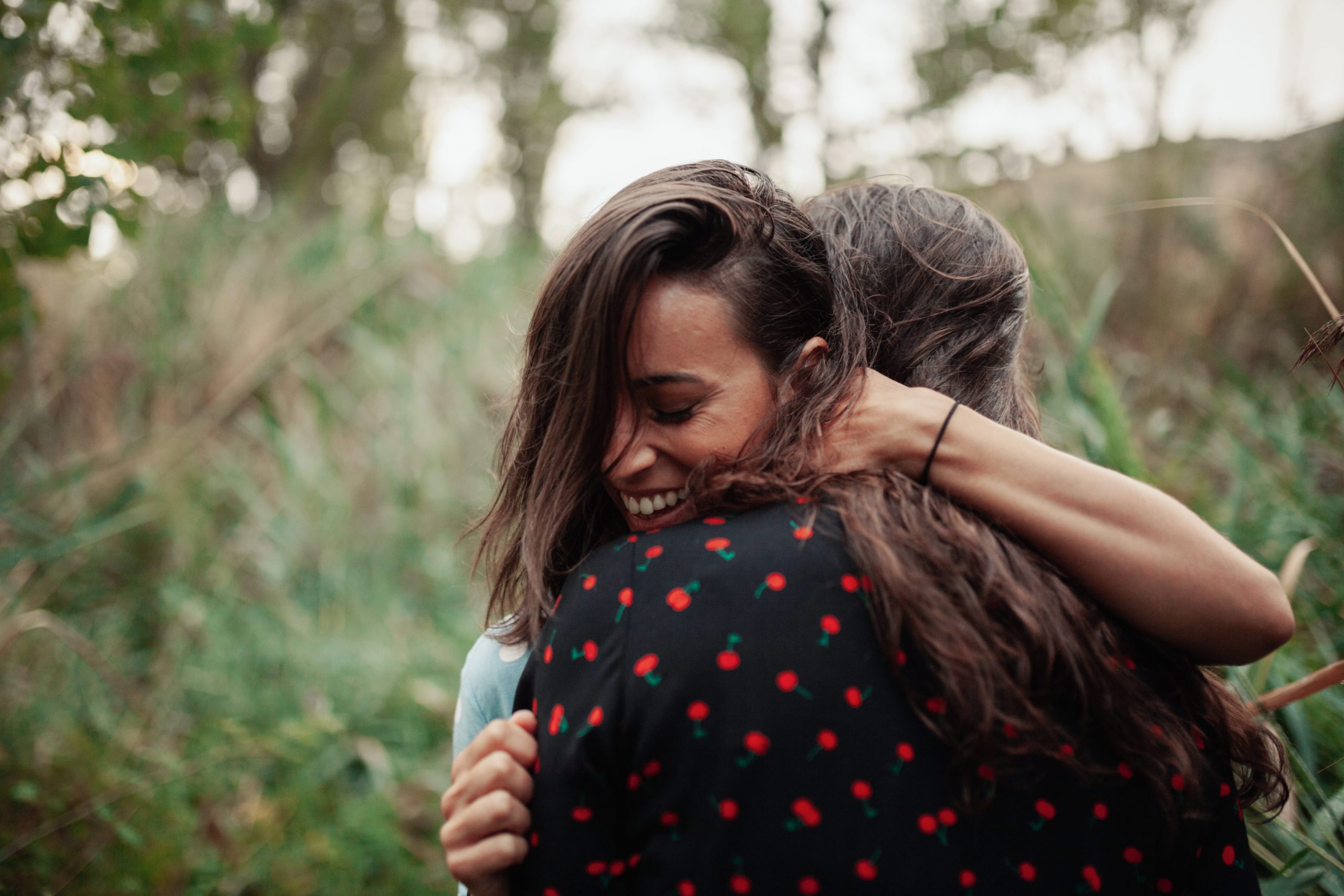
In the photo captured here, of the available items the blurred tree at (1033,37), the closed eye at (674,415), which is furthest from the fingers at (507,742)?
the blurred tree at (1033,37)

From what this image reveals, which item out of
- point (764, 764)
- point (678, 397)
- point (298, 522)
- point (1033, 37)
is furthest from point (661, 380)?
point (1033, 37)

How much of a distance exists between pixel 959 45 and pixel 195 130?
5.29m

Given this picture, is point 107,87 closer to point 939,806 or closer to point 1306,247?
point 939,806

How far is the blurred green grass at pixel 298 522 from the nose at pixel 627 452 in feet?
2.08

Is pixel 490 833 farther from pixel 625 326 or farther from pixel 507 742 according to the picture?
pixel 625 326

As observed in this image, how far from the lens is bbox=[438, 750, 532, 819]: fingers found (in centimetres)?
99

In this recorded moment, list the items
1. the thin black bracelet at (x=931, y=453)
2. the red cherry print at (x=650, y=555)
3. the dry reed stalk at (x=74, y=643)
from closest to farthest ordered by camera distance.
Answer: the red cherry print at (x=650, y=555)
the thin black bracelet at (x=931, y=453)
the dry reed stalk at (x=74, y=643)

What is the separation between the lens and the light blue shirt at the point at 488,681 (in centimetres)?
132

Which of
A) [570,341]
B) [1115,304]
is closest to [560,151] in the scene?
[1115,304]

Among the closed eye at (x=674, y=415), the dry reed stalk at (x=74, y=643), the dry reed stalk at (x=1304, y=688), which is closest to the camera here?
the closed eye at (x=674, y=415)

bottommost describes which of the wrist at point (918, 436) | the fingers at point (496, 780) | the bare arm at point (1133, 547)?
the fingers at point (496, 780)

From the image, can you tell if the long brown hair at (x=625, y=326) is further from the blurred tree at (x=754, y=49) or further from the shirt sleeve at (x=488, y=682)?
the blurred tree at (x=754, y=49)

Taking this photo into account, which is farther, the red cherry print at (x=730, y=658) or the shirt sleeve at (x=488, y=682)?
the shirt sleeve at (x=488, y=682)

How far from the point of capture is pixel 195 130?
2.95m
